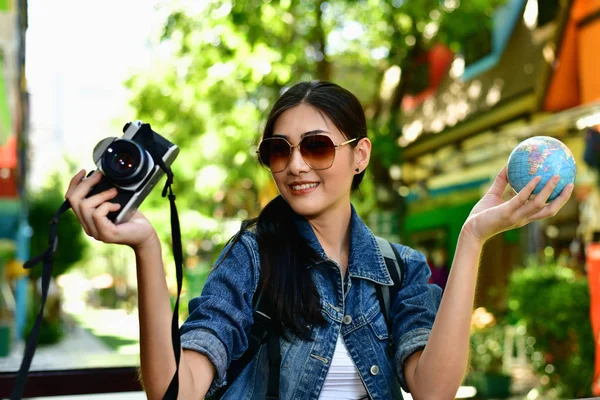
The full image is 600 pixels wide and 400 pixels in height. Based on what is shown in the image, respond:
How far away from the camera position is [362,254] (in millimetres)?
2447

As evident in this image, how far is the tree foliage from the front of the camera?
9794 millimetres

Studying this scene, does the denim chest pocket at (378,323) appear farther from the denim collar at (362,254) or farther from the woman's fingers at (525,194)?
the woman's fingers at (525,194)

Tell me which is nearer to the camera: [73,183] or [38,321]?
[38,321]

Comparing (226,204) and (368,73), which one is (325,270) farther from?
(226,204)

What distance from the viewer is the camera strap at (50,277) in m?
1.52

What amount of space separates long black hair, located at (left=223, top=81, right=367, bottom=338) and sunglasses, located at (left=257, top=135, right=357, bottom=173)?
93mm

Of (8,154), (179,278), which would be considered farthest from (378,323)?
(8,154)

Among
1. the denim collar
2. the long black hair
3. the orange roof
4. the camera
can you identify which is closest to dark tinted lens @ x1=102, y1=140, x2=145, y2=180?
the camera

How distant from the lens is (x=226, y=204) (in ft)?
66.9

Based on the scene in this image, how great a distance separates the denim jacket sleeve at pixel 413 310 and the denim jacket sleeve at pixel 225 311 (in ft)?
1.51

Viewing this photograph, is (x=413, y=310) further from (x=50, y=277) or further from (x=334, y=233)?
(x=50, y=277)

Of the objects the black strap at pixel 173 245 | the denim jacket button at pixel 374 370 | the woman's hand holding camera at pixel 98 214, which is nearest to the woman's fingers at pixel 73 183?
the woman's hand holding camera at pixel 98 214

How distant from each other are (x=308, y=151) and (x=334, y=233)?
347mm

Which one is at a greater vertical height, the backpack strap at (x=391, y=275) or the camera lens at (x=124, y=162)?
the camera lens at (x=124, y=162)
